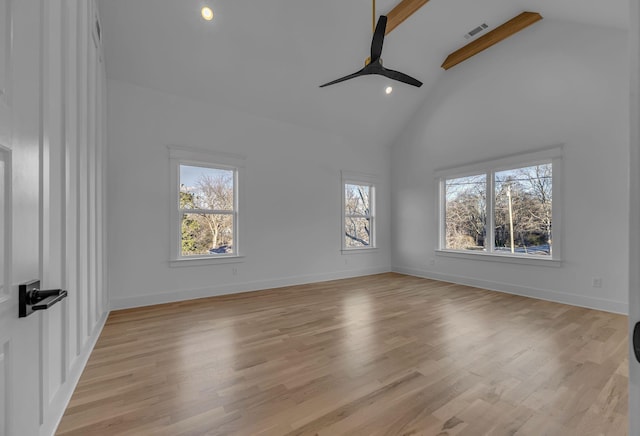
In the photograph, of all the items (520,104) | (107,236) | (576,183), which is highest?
(520,104)

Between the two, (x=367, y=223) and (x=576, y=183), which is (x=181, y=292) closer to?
(x=367, y=223)

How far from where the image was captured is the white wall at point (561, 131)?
144 inches

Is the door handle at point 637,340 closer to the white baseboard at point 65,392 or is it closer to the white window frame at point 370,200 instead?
the white baseboard at point 65,392

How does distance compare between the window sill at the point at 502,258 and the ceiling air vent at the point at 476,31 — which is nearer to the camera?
the window sill at the point at 502,258

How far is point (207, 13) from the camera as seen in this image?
3.45 m

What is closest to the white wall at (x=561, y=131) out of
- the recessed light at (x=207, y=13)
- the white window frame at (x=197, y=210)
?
the white window frame at (x=197, y=210)

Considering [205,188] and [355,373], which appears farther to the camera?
[205,188]

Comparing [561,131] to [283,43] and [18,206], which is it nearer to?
[283,43]

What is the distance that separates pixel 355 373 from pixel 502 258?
148 inches

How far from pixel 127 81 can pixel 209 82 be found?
104 cm

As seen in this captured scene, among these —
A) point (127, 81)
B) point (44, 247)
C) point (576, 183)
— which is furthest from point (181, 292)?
point (576, 183)

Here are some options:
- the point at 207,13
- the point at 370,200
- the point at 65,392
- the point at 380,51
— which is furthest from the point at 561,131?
the point at 65,392

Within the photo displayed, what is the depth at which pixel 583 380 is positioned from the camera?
2.09 m

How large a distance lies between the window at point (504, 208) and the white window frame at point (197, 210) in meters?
3.90
